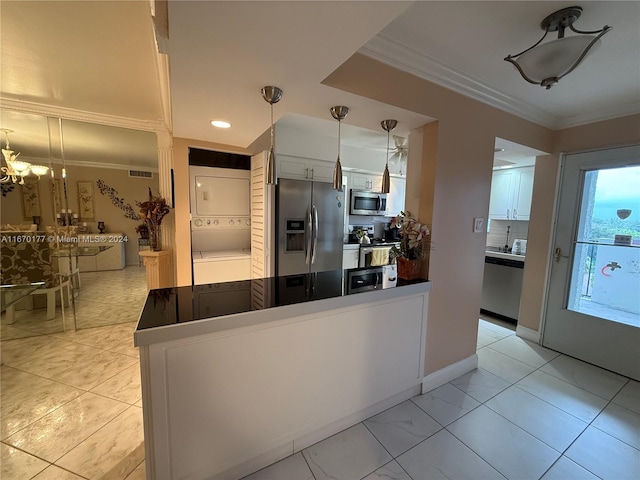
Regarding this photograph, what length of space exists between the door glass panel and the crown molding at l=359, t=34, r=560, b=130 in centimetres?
99

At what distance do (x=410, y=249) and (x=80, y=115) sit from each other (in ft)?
11.9

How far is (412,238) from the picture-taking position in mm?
1859

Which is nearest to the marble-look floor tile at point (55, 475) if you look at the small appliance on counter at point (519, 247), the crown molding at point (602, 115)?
the crown molding at point (602, 115)

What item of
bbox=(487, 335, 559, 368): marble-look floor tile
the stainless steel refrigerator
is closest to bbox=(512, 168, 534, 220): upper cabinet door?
bbox=(487, 335, 559, 368): marble-look floor tile

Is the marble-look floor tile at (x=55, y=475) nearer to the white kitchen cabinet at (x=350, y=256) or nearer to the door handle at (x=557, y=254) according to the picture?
the white kitchen cabinet at (x=350, y=256)

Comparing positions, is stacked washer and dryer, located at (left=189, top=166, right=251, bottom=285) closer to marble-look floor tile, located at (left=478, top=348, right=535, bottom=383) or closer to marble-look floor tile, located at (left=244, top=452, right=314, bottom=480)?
marble-look floor tile, located at (left=244, top=452, right=314, bottom=480)

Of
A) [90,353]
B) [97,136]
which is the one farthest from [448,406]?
[97,136]

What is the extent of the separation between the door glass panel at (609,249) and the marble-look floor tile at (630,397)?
0.53 metres

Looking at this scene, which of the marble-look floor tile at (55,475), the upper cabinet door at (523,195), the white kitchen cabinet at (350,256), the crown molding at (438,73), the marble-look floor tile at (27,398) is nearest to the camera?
the marble-look floor tile at (55,475)

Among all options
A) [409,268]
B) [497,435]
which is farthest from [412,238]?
[497,435]

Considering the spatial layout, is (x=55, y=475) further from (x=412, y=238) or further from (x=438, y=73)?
(x=438, y=73)

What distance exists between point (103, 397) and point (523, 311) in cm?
416

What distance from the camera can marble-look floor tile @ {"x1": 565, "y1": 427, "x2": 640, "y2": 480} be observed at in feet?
4.63

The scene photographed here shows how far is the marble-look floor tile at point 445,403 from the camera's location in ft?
5.85
